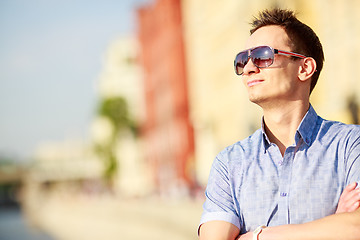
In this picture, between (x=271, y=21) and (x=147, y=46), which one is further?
(x=147, y=46)

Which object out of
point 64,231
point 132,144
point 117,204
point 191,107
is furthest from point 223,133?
point 132,144

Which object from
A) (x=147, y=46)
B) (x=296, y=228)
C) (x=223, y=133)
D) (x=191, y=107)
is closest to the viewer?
(x=296, y=228)

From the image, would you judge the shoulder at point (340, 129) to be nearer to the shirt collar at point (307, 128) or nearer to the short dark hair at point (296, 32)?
the shirt collar at point (307, 128)

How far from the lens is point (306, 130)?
93.2 inches

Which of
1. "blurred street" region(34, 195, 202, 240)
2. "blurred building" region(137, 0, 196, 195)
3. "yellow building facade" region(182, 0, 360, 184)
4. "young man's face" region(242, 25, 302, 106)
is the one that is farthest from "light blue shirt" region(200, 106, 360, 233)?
"blurred building" region(137, 0, 196, 195)

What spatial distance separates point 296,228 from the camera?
226 cm

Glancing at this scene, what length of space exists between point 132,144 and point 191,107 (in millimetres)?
25589

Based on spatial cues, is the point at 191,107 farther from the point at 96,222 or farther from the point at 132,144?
the point at 132,144

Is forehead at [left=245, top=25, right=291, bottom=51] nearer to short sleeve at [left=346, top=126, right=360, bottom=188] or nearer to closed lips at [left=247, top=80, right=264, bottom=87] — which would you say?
closed lips at [left=247, top=80, right=264, bottom=87]

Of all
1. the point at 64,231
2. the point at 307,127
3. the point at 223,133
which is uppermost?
the point at 307,127

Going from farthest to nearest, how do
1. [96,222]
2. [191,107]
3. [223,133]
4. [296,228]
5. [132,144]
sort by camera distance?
[132,144], [96,222], [191,107], [223,133], [296,228]

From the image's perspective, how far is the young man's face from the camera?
7.86 ft

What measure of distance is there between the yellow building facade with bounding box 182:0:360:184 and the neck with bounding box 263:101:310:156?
1708cm

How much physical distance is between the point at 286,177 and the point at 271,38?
0.46m
